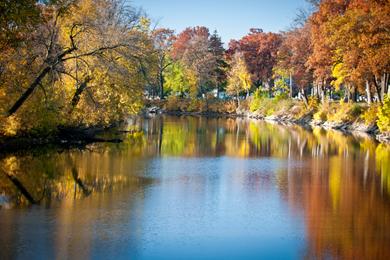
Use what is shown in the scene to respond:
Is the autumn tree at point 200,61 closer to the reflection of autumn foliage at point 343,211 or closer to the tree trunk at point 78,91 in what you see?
the tree trunk at point 78,91

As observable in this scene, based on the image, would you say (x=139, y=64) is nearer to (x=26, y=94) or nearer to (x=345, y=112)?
(x=26, y=94)

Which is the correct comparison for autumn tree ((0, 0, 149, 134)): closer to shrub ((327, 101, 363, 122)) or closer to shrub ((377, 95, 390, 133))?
shrub ((377, 95, 390, 133))

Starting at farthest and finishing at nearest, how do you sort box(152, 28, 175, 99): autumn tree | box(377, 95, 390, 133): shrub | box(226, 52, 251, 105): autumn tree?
box(152, 28, 175, 99): autumn tree, box(226, 52, 251, 105): autumn tree, box(377, 95, 390, 133): shrub

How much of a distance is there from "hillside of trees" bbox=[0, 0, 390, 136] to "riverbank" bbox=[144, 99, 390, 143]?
0.68 ft

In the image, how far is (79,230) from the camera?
15.3 metres

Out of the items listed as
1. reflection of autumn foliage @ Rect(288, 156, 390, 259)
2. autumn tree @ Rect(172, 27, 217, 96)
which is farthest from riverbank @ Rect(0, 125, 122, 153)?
autumn tree @ Rect(172, 27, 217, 96)

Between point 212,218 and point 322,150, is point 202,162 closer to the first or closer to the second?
point 322,150

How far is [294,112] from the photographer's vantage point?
76.0 meters

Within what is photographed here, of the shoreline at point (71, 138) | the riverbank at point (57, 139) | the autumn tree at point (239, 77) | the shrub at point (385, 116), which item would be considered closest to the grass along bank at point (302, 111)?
the shrub at point (385, 116)

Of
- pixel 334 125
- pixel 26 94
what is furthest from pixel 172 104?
pixel 26 94

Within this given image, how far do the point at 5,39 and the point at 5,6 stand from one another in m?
2.56

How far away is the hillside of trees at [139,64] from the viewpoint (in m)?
30.7

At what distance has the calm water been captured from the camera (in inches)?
560

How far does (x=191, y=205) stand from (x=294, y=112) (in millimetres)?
58538
